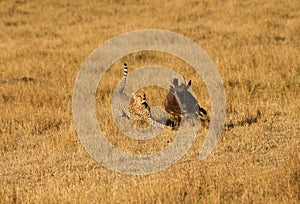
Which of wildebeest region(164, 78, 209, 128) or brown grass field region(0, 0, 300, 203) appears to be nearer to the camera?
brown grass field region(0, 0, 300, 203)

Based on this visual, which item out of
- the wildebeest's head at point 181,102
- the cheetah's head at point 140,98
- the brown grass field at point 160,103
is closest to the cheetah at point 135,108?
the cheetah's head at point 140,98

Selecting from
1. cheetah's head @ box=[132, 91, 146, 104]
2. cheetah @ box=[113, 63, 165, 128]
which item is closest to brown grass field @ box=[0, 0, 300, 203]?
cheetah @ box=[113, 63, 165, 128]

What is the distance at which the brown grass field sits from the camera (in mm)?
6023

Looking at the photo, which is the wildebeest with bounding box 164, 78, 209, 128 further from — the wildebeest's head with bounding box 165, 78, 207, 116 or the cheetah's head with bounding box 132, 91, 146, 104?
the cheetah's head with bounding box 132, 91, 146, 104

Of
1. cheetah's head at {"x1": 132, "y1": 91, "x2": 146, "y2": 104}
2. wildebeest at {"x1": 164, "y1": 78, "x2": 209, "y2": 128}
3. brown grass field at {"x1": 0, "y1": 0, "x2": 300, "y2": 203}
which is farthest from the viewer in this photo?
cheetah's head at {"x1": 132, "y1": 91, "x2": 146, "y2": 104}

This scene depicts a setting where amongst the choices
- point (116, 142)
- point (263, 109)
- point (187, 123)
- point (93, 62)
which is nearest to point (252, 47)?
point (93, 62)

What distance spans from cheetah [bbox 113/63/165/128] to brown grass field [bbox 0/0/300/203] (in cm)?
33

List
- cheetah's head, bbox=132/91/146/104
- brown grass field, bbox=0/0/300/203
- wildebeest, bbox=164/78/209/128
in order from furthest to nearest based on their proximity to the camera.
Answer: cheetah's head, bbox=132/91/146/104 → wildebeest, bbox=164/78/209/128 → brown grass field, bbox=0/0/300/203

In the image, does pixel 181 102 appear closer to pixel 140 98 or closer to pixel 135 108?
pixel 140 98

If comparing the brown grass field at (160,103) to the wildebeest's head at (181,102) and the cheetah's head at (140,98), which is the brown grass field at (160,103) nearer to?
the wildebeest's head at (181,102)

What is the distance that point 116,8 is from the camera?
24156mm

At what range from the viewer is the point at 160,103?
10.1 m

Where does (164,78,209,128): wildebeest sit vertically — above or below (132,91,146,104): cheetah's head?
below

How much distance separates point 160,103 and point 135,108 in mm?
1192
